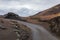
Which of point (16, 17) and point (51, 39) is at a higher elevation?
point (16, 17)

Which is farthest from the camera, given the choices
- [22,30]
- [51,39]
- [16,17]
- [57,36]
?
[16,17]

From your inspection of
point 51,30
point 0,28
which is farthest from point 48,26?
point 0,28

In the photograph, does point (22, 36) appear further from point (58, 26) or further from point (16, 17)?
point (16, 17)

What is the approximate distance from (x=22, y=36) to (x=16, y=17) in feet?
38.3

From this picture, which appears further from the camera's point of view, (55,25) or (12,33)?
(55,25)

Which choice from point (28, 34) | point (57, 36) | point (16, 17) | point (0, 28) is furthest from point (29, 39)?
point (16, 17)

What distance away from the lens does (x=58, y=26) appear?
1103 inches

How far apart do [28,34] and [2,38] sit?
3529mm

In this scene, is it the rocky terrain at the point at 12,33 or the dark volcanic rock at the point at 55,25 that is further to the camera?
the dark volcanic rock at the point at 55,25

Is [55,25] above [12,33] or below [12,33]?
above

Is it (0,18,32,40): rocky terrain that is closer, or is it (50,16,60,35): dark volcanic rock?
(0,18,32,40): rocky terrain

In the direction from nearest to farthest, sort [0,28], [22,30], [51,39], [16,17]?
1. [0,28]
2. [22,30]
3. [51,39]
4. [16,17]

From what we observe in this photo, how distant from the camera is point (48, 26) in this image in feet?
93.2

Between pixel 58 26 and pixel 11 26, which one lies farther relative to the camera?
pixel 58 26
